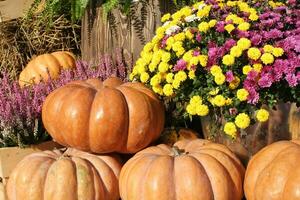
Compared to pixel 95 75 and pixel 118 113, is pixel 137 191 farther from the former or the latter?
pixel 95 75

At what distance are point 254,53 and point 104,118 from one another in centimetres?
87

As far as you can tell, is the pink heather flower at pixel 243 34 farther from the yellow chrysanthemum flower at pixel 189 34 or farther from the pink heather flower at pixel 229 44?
the yellow chrysanthemum flower at pixel 189 34

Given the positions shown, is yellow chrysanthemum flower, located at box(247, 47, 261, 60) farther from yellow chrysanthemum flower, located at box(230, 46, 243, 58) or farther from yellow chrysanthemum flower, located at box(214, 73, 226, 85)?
yellow chrysanthemum flower, located at box(214, 73, 226, 85)

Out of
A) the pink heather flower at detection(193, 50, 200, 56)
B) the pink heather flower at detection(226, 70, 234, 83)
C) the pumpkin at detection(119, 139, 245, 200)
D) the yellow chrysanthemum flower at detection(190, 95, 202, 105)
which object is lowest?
the pumpkin at detection(119, 139, 245, 200)

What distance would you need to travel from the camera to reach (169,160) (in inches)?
101

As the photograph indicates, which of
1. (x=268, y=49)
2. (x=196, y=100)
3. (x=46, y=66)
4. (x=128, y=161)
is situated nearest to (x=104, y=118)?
(x=128, y=161)

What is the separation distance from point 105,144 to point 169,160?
0.47m

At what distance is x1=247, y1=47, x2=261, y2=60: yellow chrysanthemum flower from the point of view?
266 cm

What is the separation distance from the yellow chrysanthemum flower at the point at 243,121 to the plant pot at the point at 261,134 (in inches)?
5.7

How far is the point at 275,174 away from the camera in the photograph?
2.34 meters

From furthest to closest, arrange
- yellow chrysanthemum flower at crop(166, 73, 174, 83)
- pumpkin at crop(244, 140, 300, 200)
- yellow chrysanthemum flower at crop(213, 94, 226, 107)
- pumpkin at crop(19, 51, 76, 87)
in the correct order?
pumpkin at crop(19, 51, 76, 87) → yellow chrysanthemum flower at crop(166, 73, 174, 83) → yellow chrysanthemum flower at crop(213, 94, 226, 107) → pumpkin at crop(244, 140, 300, 200)

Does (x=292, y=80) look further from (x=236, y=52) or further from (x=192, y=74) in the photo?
(x=192, y=74)

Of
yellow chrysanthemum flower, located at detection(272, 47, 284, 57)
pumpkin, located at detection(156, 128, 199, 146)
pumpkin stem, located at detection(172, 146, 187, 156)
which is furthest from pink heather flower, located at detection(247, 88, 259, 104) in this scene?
pumpkin, located at detection(156, 128, 199, 146)

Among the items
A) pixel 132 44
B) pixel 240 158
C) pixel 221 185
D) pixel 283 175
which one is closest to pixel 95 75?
pixel 132 44
